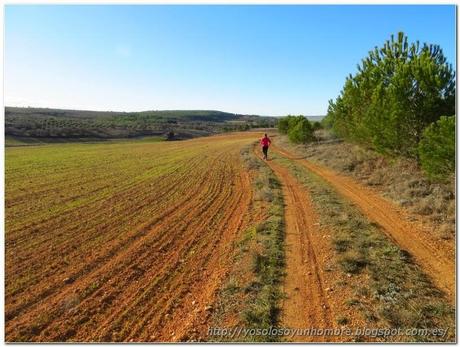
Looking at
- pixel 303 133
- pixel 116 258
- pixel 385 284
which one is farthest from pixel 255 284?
pixel 303 133

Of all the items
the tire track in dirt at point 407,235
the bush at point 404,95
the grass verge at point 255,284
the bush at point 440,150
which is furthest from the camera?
the bush at point 404,95

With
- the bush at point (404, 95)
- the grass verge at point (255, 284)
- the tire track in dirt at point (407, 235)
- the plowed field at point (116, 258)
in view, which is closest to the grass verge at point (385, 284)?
the tire track in dirt at point (407, 235)

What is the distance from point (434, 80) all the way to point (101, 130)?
224 feet

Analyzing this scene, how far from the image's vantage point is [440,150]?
1112 centimetres

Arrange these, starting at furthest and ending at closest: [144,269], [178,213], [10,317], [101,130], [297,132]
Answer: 1. [101,130]
2. [297,132]
3. [178,213]
4. [144,269]
5. [10,317]

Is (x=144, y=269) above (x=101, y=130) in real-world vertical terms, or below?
below

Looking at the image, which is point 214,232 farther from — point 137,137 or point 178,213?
point 137,137

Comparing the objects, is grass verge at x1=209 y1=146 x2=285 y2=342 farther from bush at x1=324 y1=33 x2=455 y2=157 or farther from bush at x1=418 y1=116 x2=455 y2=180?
bush at x1=324 y1=33 x2=455 y2=157

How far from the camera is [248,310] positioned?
5547mm

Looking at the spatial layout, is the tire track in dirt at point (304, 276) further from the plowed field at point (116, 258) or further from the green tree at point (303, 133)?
the green tree at point (303, 133)

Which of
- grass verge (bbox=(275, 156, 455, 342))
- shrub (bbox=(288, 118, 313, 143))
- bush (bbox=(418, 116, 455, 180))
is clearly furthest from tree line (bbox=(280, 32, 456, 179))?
shrub (bbox=(288, 118, 313, 143))

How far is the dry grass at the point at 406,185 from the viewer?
10.4m

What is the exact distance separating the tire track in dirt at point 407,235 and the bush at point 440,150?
1.77 m

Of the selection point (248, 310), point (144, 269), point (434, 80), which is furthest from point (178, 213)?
point (434, 80)
